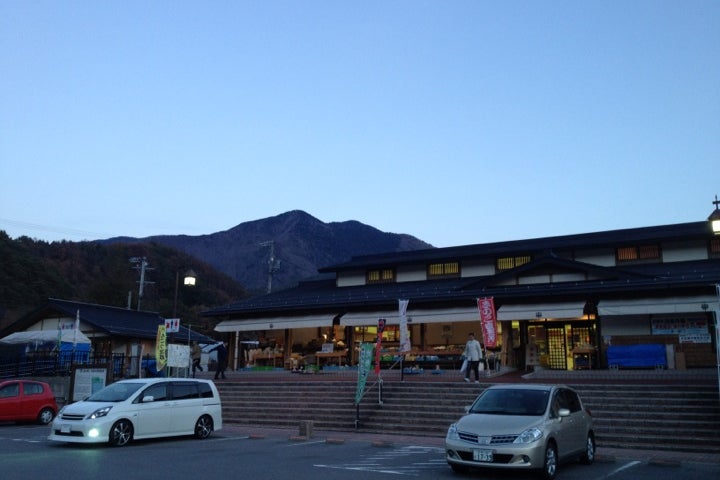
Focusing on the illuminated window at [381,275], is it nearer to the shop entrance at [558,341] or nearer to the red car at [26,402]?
the shop entrance at [558,341]

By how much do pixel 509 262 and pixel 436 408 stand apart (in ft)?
46.4

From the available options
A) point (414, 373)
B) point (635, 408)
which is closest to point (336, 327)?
point (414, 373)

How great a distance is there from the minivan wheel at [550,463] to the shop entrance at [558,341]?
14631 millimetres

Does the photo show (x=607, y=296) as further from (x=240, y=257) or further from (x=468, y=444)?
(x=240, y=257)

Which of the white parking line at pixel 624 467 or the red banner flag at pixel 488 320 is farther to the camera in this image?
the red banner flag at pixel 488 320

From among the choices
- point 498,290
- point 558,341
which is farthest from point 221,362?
point 558,341

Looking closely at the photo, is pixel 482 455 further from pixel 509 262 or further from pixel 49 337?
pixel 49 337

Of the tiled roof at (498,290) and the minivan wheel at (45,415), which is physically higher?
the tiled roof at (498,290)

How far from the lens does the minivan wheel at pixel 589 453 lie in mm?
10883

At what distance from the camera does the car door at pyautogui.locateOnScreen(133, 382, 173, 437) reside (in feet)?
43.7

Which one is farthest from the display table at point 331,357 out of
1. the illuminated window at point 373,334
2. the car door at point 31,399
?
the car door at point 31,399

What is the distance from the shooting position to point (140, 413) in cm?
1327

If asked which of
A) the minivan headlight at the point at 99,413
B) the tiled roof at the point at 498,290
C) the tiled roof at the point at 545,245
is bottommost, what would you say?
the minivan headlight at the point at 99,413

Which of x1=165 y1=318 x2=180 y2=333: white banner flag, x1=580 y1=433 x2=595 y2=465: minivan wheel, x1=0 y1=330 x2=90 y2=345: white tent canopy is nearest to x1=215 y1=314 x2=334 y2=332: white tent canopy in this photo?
x1=0 y1=330 x2=90 y2=345: white tent canopy
